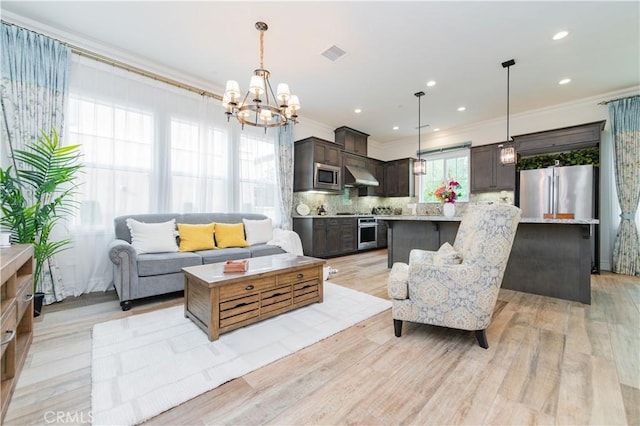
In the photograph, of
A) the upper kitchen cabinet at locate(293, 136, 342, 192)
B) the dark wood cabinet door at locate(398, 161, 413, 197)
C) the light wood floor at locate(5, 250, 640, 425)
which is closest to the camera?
the light wood floor at locate(5, 250, 640, 425)

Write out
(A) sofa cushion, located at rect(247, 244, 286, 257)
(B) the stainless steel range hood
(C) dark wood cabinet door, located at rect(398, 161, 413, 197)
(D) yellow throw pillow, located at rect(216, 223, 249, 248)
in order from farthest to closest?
(C) dark wood cabinet door, located at rect(398, 161, 413, 197)
(B) the stainless steel range hood
(D) yellow throw pillow, located at rect(216, 223, 249, 248)
(A) sofa cushion, located at rect(247, 244, 286, 257)

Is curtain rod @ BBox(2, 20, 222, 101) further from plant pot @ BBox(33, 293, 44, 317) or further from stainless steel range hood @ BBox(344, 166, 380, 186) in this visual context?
stainless steel range hood @ BBox(344, 166, 380, 186)

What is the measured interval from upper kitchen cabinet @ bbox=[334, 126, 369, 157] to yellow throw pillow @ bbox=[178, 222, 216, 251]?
12.1 ft

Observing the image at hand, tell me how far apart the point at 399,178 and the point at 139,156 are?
5916 millimetres

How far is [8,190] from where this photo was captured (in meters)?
2.41

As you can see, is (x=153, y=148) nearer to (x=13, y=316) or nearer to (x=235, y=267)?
(x=235, y=267)

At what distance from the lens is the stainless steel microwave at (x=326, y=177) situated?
530cm

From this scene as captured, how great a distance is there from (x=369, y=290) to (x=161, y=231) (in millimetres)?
2711

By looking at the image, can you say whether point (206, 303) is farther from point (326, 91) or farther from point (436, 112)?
point (436, 112)

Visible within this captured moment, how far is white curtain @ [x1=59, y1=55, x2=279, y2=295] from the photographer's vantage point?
122 inches

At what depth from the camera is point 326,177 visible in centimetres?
554

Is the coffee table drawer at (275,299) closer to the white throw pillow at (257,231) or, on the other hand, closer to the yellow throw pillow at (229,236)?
the yellow throw pillow at (229,236)

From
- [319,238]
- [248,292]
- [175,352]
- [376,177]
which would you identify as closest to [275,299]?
[248,292]

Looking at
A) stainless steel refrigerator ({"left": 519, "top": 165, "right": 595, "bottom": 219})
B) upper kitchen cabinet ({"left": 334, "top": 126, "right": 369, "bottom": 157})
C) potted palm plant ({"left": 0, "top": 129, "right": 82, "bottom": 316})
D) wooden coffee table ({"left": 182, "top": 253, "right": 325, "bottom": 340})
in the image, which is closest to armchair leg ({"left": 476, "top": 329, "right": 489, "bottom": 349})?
wooden coffee table ({"left": 182, "top": 253, "right": 325, "bottom": 340})
